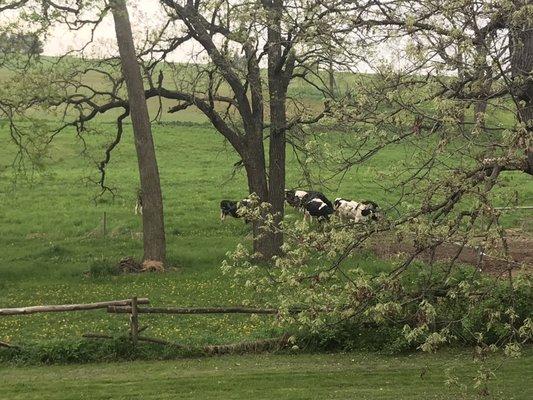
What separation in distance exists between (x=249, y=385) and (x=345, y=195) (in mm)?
24383

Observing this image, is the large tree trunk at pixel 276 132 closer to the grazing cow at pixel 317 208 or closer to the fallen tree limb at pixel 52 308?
the grazing cow at pixel 317 208

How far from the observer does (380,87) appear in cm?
887

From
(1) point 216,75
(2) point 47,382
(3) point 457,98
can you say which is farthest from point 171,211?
(3) point 457,98

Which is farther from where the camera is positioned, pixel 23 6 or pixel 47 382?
pixel 23 6

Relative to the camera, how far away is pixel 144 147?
80.6 feet

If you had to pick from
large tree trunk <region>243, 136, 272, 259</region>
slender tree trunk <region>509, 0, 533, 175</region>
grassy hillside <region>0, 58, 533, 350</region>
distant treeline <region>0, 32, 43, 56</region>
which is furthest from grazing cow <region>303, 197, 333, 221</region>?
slender tree trunk <region>509, 0, 533, 175</region>

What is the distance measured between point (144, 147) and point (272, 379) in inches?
531

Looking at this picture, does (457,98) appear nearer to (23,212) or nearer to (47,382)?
(47,382)

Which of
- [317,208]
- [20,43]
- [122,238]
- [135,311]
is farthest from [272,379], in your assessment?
[317,208]

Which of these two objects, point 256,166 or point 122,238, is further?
point 122,238

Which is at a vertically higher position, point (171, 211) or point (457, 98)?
point (457, 98)

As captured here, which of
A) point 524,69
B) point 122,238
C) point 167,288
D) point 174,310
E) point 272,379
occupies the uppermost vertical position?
point 524,69

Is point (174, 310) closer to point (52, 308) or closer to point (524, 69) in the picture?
point (52, 308)

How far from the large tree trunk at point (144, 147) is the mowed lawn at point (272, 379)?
981 centimetres
